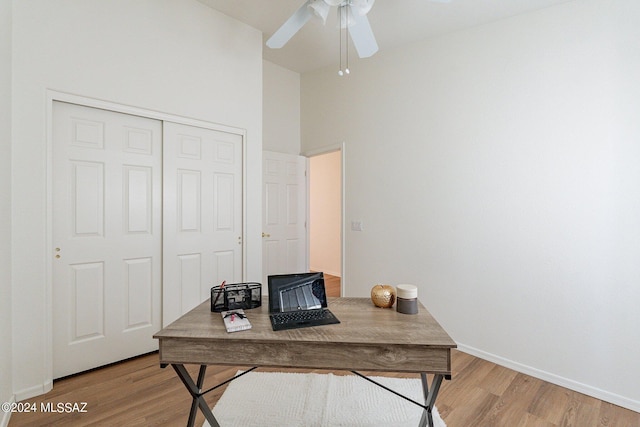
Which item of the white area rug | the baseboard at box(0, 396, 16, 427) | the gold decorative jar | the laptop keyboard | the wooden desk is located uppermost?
the gold decorative jar

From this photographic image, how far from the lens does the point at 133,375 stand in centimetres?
223

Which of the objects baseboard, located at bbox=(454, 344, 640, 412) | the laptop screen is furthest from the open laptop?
baseboard, located at bbox=(454, 344, 640, 412)

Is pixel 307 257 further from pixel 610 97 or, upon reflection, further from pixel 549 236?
pixel 610 97

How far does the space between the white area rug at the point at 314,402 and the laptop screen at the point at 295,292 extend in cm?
75

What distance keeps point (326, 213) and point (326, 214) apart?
0.02 meters

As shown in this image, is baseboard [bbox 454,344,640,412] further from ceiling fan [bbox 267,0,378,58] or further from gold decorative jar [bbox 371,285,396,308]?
ceiling fan [bbox 267,0,378,58]

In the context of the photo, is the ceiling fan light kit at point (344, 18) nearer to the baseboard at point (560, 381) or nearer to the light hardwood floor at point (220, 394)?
the light hardwood floor at point (220, 394)

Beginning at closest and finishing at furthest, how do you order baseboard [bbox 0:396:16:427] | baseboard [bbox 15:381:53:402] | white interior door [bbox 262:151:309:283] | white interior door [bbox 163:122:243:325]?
baseboard [bbox 0:396:16:427]
baseboard [bbox 15:381:53:402]
white interior door [bbox 163:122:243:325]
white interior door [bbox 262:151:309:283]

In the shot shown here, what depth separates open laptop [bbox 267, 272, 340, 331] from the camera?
1435 millimetres

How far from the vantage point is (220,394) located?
6.57 feet

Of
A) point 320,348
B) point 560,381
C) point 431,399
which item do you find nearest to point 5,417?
point 320,348

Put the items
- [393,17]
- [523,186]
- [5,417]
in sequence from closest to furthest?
[5,417]
[523,186]
[393,17]

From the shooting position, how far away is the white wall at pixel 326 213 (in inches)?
227

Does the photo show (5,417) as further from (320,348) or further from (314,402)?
(320,348)
